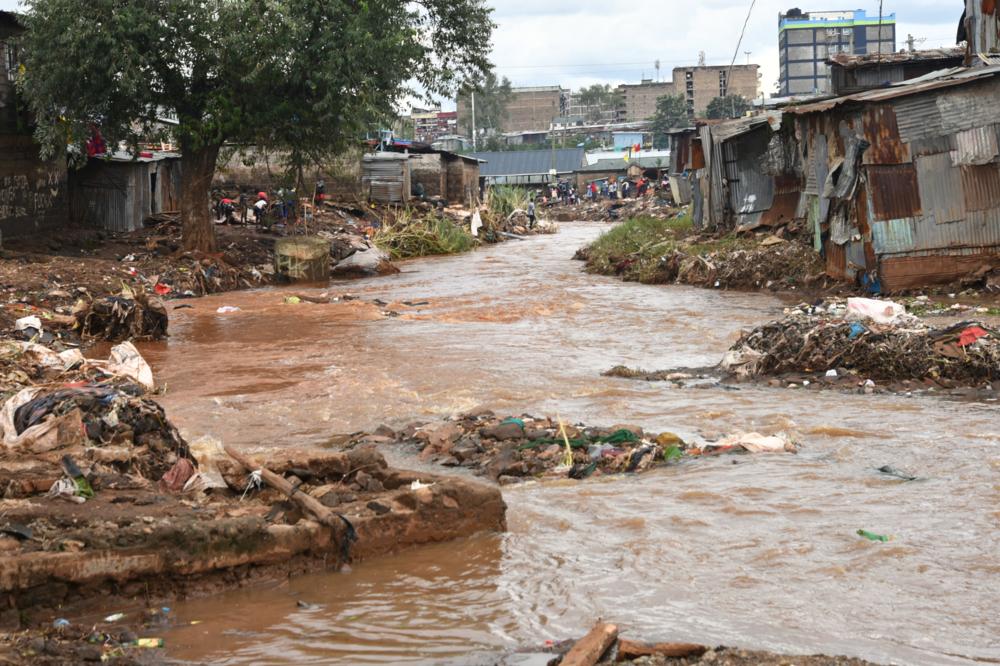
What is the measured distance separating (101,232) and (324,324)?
29.4 feet

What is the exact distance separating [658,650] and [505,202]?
112 ft

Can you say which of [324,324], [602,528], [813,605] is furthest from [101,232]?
[813,605]

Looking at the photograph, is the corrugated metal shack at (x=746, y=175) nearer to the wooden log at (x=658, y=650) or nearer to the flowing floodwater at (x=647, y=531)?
the flowing floodwater at (x=647, y=531)

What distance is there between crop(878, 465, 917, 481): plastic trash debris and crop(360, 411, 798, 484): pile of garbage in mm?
641

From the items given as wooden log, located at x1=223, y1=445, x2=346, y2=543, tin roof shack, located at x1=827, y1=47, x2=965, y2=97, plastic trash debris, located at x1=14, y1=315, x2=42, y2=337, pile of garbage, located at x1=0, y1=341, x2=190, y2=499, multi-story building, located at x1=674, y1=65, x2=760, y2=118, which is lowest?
wooden log, located at x1=223, y1=445, x2=346, y2=543

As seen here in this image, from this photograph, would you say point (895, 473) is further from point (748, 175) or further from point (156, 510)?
point (748, 175)

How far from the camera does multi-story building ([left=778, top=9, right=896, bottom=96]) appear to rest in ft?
222

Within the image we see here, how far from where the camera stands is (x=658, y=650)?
377 cm

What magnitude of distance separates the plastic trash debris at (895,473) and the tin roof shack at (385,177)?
27625 mm

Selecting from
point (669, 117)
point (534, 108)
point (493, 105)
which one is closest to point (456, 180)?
point (669, 117)

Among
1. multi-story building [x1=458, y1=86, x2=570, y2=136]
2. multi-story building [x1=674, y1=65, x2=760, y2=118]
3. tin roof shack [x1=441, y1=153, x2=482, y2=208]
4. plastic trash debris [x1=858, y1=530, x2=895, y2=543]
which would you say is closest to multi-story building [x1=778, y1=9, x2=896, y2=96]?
multi-story building [x1=674, y1=65, x2=760, y2=118]

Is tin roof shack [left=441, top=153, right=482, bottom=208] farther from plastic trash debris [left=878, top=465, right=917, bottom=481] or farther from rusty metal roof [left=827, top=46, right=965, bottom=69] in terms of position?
plastic trash debris [left=878, top=465, right=917, bottom=481]

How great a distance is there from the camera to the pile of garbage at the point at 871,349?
891 cm

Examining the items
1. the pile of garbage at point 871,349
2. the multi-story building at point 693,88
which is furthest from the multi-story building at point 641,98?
the pile of garbage at point 871,349
